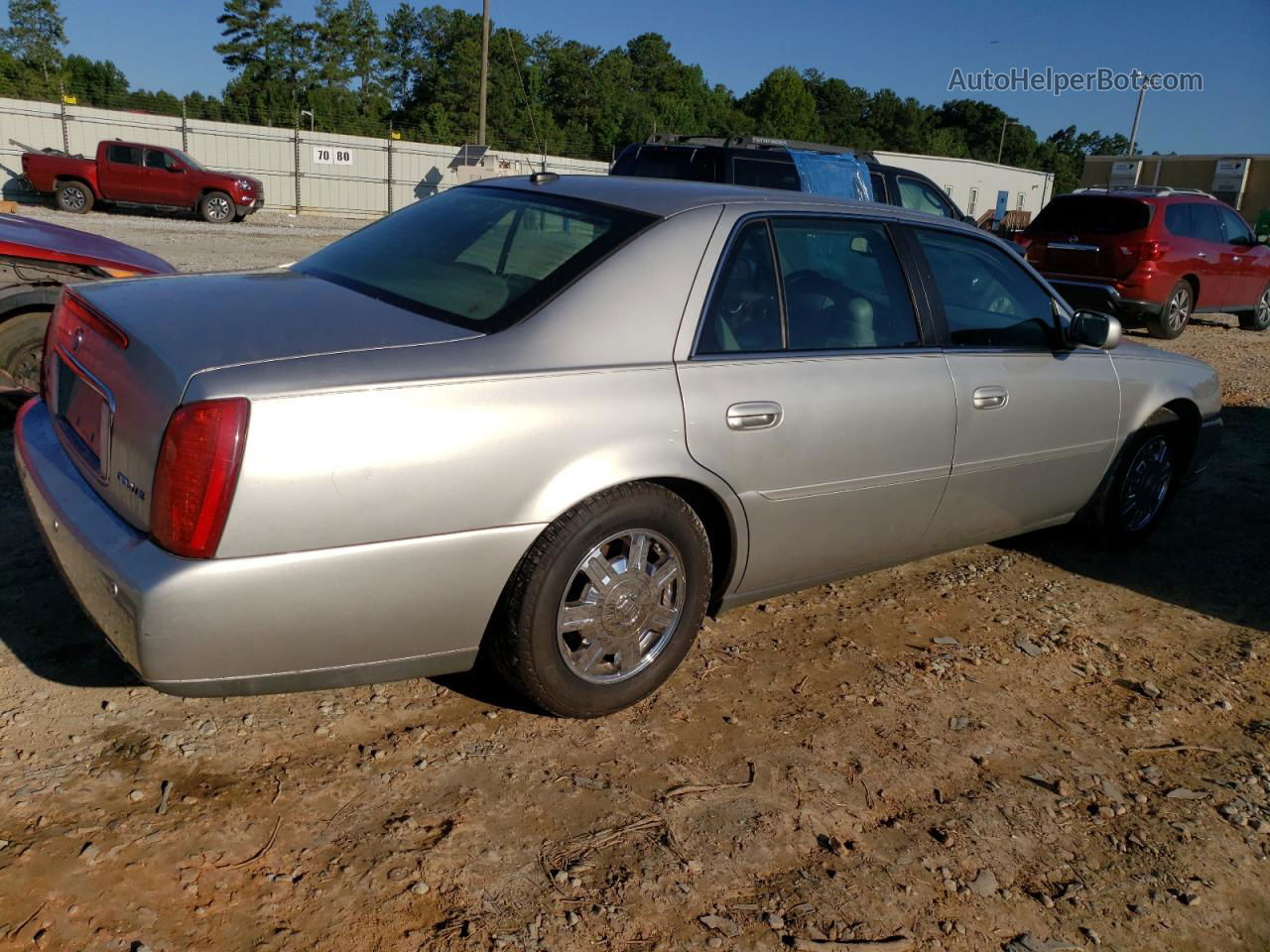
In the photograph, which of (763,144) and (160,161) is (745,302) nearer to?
(763,144)

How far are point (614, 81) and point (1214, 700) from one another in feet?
273

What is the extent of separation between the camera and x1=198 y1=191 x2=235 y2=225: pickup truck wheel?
74.6 ft

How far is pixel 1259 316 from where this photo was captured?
46.9 ft

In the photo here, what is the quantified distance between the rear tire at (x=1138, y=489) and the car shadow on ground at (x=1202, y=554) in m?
0.14

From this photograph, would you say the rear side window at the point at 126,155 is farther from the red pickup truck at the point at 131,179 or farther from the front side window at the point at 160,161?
the front side window at the point at 160,161

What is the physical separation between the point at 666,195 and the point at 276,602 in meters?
1.81

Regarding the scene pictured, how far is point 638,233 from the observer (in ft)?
10.1

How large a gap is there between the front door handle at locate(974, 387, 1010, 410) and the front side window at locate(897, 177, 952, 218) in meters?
7.86

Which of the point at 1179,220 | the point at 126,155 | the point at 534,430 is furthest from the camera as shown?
the point at 126,155

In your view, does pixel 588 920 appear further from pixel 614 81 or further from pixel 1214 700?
pixel 614 81

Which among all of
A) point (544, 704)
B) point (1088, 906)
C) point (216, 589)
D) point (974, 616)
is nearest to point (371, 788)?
point (544, 704)

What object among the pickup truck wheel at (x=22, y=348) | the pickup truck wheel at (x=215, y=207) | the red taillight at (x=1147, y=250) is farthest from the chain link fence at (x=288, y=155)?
the pickup truck wheel at (x=22, y=348)

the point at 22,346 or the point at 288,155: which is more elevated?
the point at 288,155

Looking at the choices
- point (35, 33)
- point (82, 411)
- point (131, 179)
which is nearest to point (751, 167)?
point (82, 411)
